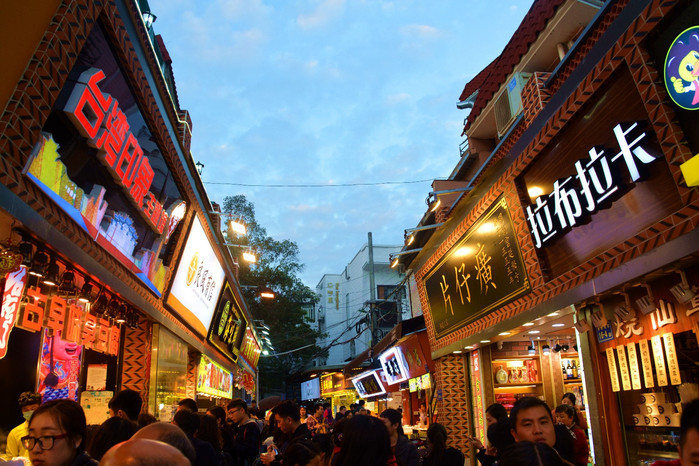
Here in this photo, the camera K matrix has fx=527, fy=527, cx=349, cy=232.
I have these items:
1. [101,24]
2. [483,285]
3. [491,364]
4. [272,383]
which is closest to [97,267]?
[101,24]

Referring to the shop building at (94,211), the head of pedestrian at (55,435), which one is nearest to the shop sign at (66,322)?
the shop building at (94,211)

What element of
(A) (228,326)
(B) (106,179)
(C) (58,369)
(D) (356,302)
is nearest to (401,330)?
(A) (228,326)

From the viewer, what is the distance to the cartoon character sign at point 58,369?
7844mm

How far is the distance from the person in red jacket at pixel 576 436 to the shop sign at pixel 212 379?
9.11 meters

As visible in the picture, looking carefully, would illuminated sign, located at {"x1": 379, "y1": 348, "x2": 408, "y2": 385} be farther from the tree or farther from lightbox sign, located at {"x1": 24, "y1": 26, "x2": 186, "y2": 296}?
the tree

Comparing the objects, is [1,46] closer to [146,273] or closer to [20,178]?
[20,178]

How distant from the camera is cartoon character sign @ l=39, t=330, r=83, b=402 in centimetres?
784

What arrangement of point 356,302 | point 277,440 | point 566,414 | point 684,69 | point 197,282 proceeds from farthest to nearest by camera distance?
point 356,302 < point 197,282 < point 566,414 < point 277,440 < point 684,69

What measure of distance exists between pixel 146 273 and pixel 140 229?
2.70 feet

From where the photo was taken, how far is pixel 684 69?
455cm

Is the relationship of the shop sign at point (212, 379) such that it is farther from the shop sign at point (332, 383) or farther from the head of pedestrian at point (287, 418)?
the shop sign at point (332, 383)

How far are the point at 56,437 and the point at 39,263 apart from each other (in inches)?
91.2

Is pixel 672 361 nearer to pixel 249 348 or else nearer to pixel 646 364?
pixel 646 364

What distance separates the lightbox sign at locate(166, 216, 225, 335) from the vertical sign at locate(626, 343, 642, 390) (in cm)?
705
